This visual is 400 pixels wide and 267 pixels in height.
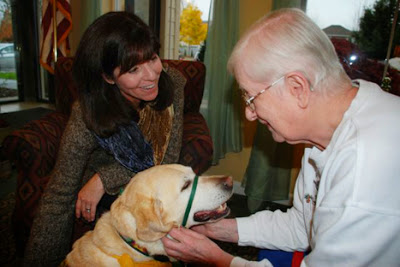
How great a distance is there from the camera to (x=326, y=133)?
91cm

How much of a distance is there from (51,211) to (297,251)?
117 cm

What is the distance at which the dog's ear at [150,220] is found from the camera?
107 centimetres

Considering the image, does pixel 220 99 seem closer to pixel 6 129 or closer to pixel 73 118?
pixel 73 118

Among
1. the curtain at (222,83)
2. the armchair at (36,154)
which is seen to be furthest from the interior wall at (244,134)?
the armchair at (36,154)

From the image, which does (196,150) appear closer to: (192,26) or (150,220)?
(150,220)

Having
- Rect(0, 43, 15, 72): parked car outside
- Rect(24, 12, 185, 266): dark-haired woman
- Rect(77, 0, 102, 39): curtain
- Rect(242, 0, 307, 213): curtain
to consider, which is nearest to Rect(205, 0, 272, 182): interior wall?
Rect(242, 0, 307, 213): curtain

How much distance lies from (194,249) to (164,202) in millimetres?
207

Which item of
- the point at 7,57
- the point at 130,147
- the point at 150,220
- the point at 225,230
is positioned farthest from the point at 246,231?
the point at 7,57

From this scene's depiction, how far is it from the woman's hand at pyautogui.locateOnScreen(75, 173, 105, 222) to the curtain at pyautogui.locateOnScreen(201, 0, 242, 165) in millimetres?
1567

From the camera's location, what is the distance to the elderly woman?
2.25 ft

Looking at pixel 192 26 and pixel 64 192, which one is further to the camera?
pixel 192 26

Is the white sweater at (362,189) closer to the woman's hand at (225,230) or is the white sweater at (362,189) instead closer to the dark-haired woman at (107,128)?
the woman's hand at (225,230)

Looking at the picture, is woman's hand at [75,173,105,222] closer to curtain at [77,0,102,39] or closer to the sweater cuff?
the sweater cuff

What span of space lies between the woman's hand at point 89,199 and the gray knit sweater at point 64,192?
0.10 ft
